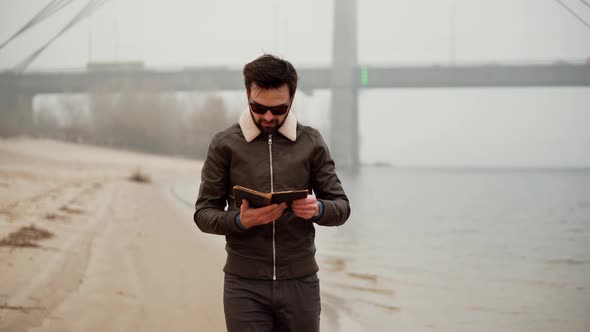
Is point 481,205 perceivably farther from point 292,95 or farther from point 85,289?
point 292,95

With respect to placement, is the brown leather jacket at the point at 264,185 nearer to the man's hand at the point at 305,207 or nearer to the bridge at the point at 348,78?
the man's hand at the point at 305,207

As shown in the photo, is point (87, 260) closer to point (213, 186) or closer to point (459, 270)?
point (213, 186)

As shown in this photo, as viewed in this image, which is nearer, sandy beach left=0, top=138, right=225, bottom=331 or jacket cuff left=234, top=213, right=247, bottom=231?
jacket cuff left=234, top=213, right=247, bottom=231

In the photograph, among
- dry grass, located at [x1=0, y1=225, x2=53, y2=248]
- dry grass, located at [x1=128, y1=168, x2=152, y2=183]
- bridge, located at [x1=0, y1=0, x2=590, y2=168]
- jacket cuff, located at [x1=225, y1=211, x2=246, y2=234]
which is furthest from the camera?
dry grass, located at [x1=128, y1=168, x2=152, y2=183]

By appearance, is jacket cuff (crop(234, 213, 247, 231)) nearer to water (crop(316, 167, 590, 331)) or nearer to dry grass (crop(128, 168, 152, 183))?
water (crop(316, 167, 590, 331))

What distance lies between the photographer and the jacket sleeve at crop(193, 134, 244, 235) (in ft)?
5.95

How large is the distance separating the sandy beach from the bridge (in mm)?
4764

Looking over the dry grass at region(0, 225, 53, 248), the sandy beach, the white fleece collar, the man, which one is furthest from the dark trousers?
the dry grass at region(0, 225, 53, 248)

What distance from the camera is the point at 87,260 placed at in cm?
480

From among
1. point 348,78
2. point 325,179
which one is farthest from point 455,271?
point 348,78

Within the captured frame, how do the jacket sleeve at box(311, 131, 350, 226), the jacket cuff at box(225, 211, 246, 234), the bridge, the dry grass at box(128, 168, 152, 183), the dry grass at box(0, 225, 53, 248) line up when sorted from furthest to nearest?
the dry grass at box(128, 168, 152, 183)
the bridge
the dry grass at box(0, 225, 53, 248)
the jacket sleeve at box(311, 131, 350, 226)
the jacket cuff at box(225, 211, 246, 234)

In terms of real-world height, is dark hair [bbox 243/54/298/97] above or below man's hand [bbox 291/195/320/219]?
above

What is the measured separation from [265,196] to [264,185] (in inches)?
6.3

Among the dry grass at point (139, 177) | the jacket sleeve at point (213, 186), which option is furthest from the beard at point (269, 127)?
the dry grass at point (139, 177)
